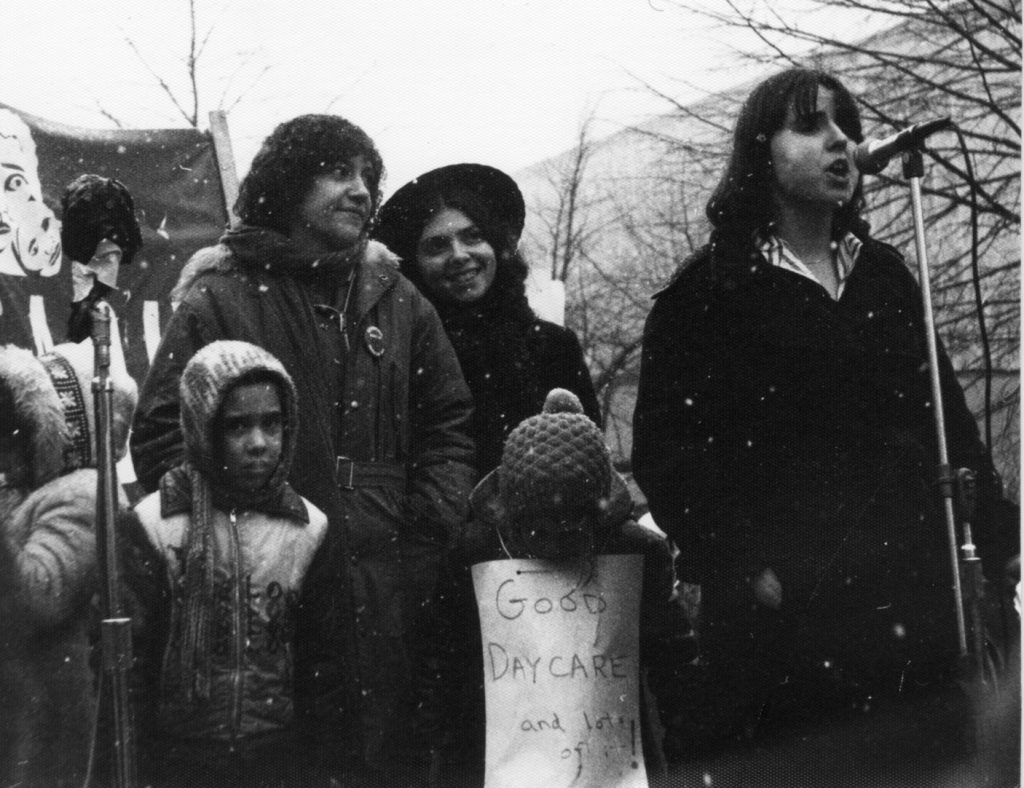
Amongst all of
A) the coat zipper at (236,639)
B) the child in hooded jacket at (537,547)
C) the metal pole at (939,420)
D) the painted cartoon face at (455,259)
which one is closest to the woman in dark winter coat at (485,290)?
the painted cartoon face at (455,259)

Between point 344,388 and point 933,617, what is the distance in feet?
3.74

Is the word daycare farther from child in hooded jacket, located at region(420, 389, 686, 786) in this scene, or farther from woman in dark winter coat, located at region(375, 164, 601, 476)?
woman in dark winter coat, located at region(375, 164, 601, 476)

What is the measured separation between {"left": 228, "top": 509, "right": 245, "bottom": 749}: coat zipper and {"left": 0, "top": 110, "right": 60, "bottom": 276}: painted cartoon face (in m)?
0.73

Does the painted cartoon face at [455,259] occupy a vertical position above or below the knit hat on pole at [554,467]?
above

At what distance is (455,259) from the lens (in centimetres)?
287

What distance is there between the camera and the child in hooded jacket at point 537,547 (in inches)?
101

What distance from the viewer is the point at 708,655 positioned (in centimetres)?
270

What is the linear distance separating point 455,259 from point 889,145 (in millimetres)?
828

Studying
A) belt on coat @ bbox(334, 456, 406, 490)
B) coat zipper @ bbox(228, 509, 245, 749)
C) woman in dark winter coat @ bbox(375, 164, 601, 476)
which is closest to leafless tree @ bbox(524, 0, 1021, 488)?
woman in dark winter coat @ bbox(375, 164, 601, 476)

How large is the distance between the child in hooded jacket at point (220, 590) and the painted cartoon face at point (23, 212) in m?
0.57

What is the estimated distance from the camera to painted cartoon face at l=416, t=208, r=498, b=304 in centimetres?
286

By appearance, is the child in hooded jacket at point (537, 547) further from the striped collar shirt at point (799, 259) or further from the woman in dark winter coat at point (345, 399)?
the striped collar shirt at point (799, 259)

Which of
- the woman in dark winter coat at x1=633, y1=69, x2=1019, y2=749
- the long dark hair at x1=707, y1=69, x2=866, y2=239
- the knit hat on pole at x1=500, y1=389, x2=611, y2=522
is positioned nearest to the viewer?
the knit hat on pole at x1=500, y1=389, x2=611, y2=522

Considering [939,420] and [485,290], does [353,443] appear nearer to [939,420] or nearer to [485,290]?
[485,290]
